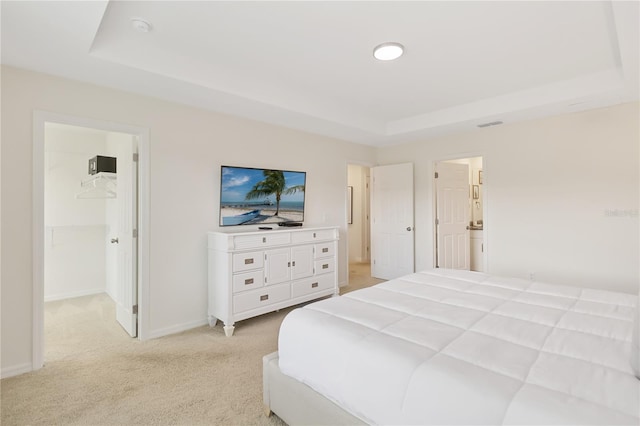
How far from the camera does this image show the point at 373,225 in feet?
18.7

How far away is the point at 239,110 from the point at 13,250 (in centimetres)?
232

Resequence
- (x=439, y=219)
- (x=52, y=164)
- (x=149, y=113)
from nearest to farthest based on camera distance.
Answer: (x=149, y=113), (x=52, y=164), (x=439, y=219)

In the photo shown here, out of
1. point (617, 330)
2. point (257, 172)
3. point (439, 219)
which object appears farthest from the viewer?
point (439, 219)

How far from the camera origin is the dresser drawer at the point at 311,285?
3.78 m

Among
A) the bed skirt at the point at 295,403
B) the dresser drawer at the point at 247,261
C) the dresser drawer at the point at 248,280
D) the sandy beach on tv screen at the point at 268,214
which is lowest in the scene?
the bed skirt at the point at 295,403

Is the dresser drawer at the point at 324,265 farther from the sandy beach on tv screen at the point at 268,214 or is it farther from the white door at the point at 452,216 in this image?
the white door at the point at 452,216

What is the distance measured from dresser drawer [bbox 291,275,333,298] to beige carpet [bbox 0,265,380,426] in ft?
1.61

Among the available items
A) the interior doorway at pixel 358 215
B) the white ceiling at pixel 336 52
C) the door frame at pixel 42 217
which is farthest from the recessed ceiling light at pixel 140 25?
the interior doorway at pixel 358 215

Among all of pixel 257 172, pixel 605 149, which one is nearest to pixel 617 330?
pixel 605 149

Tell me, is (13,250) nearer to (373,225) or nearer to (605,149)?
(373,225)

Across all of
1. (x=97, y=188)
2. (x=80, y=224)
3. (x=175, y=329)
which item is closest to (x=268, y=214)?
(x=175, y=329)

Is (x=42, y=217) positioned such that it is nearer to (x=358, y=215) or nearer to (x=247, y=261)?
(x=247, y=261)

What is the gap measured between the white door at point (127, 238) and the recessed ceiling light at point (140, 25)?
1.16 metres

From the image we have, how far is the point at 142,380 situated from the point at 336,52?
2993 millimetres
